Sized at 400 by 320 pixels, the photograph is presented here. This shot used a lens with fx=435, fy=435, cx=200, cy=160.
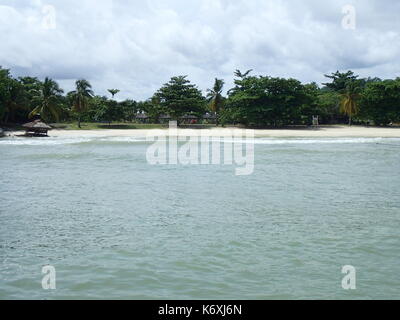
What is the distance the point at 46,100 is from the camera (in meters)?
60.2

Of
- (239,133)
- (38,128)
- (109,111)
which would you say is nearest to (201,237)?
(38,128)

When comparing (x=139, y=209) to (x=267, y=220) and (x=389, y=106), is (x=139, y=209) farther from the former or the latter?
(x=389, y=106)

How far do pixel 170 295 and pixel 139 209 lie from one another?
5.86 meters

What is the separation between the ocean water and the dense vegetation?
149 feet

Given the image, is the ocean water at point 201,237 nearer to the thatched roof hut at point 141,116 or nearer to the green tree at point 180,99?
the green tree at point 180,99

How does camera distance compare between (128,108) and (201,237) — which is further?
(128,108)

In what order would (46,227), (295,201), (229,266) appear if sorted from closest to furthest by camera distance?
(229,266)
(46,227)
(295,201)

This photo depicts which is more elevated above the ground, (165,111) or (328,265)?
(165,111)

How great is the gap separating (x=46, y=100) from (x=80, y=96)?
498cm

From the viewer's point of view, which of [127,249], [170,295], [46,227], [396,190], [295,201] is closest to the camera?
[170,295]

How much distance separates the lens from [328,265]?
7625 millimetres

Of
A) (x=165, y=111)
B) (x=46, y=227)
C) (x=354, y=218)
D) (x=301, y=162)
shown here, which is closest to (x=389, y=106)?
(x=165, y=111)

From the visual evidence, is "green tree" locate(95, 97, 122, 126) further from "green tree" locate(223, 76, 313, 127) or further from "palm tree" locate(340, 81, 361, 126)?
"palm tree" locate(340, 81, 361, 126)

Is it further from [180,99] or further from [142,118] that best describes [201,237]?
[142,118]
